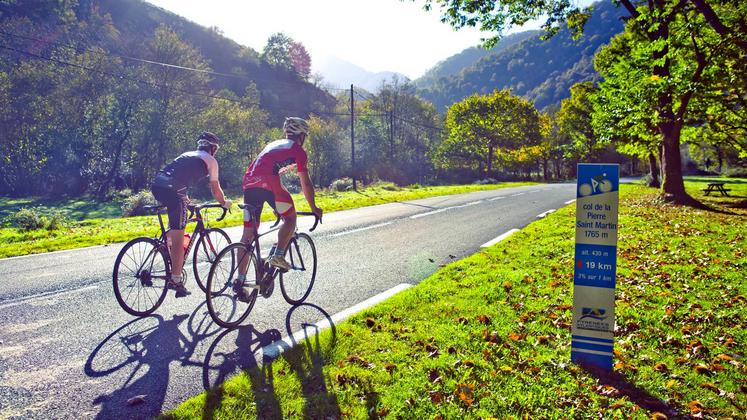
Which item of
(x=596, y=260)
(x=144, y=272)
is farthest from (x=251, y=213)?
(x=596, y=260)

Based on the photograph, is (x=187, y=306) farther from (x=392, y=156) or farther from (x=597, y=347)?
(x=392, y=156)

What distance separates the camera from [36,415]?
300 centimetres

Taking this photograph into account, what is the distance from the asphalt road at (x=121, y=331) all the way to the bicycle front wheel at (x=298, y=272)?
0.15 m

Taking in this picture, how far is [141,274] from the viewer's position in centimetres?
500

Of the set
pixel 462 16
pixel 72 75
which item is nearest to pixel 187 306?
pixel 462 16

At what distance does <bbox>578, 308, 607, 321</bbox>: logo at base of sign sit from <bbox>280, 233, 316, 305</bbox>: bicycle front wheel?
11.3 ft

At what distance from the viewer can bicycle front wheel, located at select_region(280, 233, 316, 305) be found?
5508 mm

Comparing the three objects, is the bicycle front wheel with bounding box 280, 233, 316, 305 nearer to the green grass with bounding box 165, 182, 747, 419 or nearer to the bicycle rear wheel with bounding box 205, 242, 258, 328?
the bicycle rear wheel with bounding box 205, 242, 258, 328

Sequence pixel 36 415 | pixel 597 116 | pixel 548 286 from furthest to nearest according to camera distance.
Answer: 1. pixel 597 116
2. pixel 548 286
3. pixel 36 415

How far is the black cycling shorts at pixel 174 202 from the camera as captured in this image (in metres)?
5.02

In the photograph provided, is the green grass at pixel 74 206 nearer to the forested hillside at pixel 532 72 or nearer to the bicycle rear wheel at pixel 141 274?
the bicycle rear wheel at pixel 141 274

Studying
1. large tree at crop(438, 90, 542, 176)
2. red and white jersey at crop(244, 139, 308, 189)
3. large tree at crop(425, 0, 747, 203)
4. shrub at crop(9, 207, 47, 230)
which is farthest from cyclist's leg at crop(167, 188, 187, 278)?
large tree at crop(438, 90, 542, 176)

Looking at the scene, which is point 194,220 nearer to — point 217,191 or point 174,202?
point 174,202

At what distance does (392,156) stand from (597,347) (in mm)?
51780
